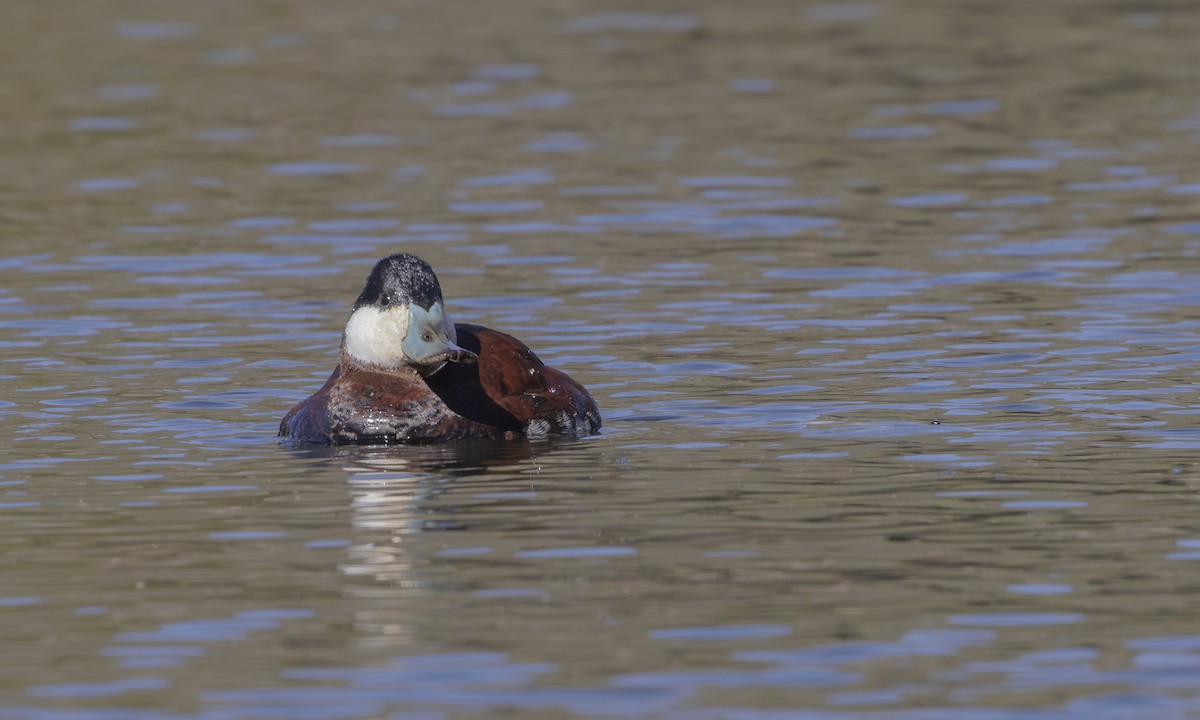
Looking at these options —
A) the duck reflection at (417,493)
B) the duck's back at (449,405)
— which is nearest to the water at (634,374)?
the duck reflection at (417,493)

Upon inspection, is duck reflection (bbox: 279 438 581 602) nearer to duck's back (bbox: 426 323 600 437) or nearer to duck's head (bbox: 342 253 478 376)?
duck's back (bbox: 426 323 600 437)

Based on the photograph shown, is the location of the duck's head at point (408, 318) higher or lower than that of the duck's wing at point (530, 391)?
higher

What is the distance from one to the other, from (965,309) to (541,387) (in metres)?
→ 4.16

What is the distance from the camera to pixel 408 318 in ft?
35.4

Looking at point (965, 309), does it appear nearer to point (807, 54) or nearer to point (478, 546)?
point (478, 546)

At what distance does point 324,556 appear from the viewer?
8664 millimetres

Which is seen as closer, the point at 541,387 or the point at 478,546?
the point at 478,546

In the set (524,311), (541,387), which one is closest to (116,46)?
(524,311)

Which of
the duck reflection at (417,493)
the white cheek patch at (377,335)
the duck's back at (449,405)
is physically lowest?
the duck reflection at (417,493)

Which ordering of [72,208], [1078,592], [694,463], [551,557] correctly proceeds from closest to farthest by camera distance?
[1078,592], [551,557], [694,463], [72,208]

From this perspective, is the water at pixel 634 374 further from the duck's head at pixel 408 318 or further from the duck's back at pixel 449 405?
the duck's head at pixel 408 318

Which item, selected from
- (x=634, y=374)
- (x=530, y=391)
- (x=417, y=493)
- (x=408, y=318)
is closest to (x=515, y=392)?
(x=530, y=391)

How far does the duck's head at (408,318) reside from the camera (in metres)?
10.7

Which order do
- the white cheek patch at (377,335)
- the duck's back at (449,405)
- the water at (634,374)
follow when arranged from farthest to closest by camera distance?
the duck's back at (449,405)
the white cheek patch at (377,335)
the water at (634,374)
